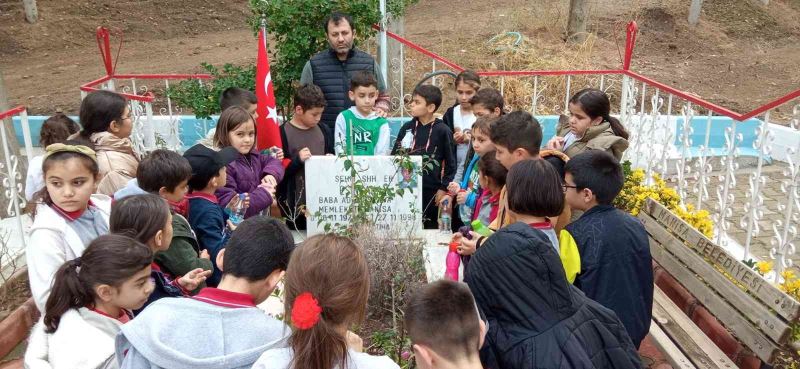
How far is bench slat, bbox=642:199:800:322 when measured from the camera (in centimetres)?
295

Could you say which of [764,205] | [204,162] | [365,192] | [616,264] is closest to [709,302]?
[616,264]

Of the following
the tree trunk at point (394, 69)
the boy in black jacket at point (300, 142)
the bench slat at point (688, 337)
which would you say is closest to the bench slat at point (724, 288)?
the bench slat at point (688, 337)

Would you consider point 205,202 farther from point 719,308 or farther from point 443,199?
point 719,308

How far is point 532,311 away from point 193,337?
1087 millimetres

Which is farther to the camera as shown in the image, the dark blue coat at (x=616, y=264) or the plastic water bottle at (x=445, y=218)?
the plastic water bottle at (x=445, y=218)

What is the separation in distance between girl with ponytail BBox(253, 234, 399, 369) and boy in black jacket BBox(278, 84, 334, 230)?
2.93m

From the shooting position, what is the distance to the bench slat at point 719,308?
3.06 metres

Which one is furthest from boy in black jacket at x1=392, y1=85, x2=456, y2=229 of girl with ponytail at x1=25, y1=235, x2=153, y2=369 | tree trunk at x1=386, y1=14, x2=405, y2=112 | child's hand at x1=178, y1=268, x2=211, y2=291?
tree trunk at x1=386, y1=14, x2=405, y2=112

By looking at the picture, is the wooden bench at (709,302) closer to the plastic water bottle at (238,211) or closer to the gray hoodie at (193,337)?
the gray hoodie at (193,337)

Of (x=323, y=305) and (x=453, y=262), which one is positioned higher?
(x=323, y=305)

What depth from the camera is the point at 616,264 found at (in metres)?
2.99

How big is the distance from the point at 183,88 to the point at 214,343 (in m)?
4.83

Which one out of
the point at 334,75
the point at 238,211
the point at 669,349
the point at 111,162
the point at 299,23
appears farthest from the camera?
the point at 299,23

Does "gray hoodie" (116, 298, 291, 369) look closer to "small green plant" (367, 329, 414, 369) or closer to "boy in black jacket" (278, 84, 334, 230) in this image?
"small green plant" (367, 329, 414, 369)
